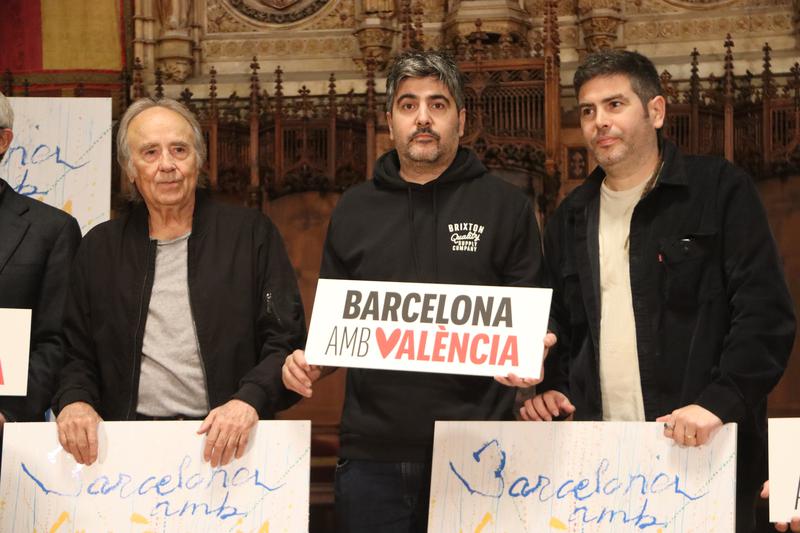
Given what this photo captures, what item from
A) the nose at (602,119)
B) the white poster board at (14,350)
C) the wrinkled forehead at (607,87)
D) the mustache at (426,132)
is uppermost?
the wrinkled forehead at (607,87)

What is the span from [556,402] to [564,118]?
13.7 ft

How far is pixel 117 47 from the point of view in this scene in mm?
7934

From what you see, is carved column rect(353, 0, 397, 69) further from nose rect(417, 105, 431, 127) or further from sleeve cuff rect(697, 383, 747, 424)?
sleeve cuff rect(697, 383, 747, 424)

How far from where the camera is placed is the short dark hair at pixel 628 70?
90.5 inches

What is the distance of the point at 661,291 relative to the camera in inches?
88.0

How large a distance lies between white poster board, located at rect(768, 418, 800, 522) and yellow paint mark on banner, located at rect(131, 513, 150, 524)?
1276 mm

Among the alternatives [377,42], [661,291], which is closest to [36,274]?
[661,291]

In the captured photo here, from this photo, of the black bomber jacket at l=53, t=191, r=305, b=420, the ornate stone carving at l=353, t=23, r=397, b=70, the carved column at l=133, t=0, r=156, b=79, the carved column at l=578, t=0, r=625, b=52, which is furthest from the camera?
the carved column at l=133, t=0, r=156, b=79

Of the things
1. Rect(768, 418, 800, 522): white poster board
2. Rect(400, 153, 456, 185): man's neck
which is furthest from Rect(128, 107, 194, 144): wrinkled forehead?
Rect(768, 418, 800, 522): white poster board

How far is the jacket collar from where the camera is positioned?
2.46 meters

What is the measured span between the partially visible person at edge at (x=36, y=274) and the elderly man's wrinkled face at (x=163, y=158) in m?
0.27

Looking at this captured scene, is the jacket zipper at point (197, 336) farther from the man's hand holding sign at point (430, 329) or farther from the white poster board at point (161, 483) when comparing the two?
the man's hand holding sign at point (430, 329)

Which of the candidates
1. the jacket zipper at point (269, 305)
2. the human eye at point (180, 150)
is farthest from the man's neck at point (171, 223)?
the jacket zipper at point (269, 305)

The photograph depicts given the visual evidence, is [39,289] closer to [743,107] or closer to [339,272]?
[339,272]
